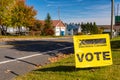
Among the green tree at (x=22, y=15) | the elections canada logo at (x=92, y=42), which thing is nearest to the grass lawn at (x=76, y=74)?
the elections canada logo at (x=92, y=42)

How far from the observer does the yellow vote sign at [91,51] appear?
365 inches

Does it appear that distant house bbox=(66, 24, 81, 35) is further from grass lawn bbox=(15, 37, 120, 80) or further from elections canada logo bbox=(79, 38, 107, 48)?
elections canada logo bbox=(79, 38, 107, 48)

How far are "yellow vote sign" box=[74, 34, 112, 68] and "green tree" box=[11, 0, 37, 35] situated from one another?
4678 centimetres

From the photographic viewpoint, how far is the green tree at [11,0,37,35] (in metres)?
55.6

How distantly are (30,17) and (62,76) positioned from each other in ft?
160

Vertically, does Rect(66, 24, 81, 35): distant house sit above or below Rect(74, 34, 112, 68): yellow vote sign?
below

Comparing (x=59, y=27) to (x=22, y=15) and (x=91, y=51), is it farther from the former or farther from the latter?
(x=91, y=51)

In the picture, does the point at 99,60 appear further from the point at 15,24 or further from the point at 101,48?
the point at 15,24

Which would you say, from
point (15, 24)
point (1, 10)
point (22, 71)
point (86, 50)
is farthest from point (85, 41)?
point (15, 24)

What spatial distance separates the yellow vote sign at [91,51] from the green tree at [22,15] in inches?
1842

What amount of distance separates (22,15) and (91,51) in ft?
155

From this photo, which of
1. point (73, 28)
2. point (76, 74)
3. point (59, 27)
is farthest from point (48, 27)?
point (76, 74)

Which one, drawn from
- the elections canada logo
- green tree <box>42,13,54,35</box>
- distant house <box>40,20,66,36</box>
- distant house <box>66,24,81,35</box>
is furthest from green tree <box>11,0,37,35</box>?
distant house <box>66,24,81,35</box>

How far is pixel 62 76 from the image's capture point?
8.83 meters
